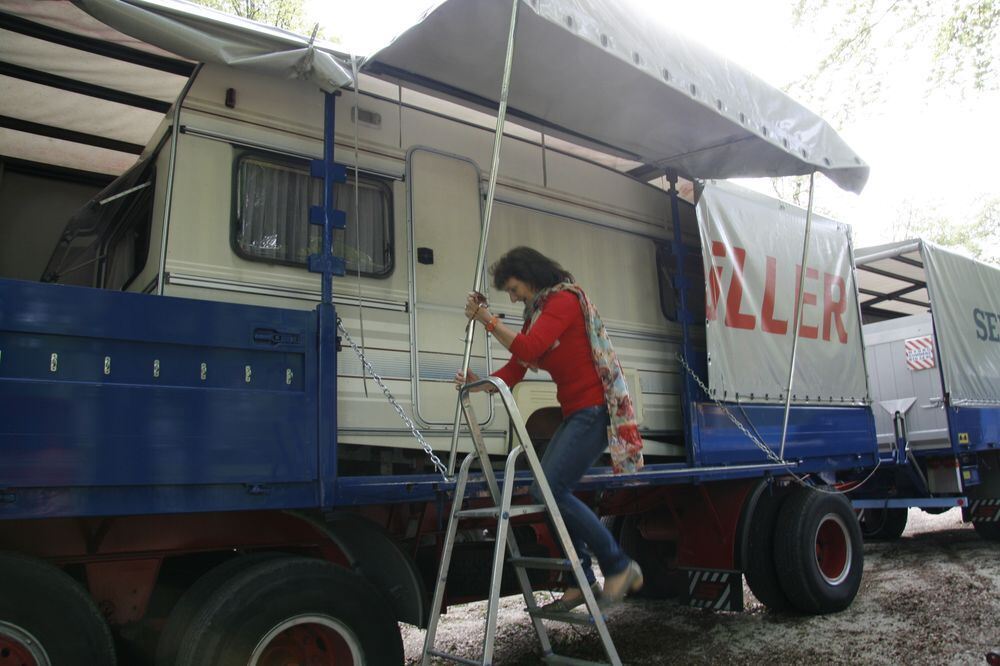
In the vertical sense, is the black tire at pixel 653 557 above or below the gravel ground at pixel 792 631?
above

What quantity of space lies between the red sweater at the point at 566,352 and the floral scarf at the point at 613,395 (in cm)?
3

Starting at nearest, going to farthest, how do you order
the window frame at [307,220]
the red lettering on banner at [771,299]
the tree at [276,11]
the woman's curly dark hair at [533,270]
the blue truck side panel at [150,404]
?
the blue truck side panel at [150,404] < the woman's curly dark hair at [533,270] < the window frame at [307,220] < the red lettering on banner at [771,299] < the tree at [276,11]

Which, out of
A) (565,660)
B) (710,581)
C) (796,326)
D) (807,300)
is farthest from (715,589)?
(565,660)

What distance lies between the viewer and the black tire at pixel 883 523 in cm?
970

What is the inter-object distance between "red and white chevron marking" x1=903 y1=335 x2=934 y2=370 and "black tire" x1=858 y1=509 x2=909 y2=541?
2.23 meters

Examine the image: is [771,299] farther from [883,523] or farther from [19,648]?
[883,523]

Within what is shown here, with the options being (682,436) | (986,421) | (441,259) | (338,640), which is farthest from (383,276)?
(986,421)

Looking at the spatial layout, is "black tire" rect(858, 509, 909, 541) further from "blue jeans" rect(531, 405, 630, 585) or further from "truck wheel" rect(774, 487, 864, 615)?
Result: "blue jeans" rect(531, 405, 630, 585)

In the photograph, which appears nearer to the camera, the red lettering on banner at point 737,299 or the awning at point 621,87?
the awning at point 621,87

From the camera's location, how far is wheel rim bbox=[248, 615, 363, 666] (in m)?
3.03

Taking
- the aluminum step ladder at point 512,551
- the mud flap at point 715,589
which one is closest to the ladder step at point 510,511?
the aluminum step ladder at point 512,551

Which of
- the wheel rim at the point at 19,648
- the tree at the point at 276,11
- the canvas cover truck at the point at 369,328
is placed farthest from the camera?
the tree at the point at 276,11

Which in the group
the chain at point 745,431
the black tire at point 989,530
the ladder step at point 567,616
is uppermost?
the chain at point 745,431

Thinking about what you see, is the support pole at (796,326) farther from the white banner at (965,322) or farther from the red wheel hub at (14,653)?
the red wheel hub at (14,653)
